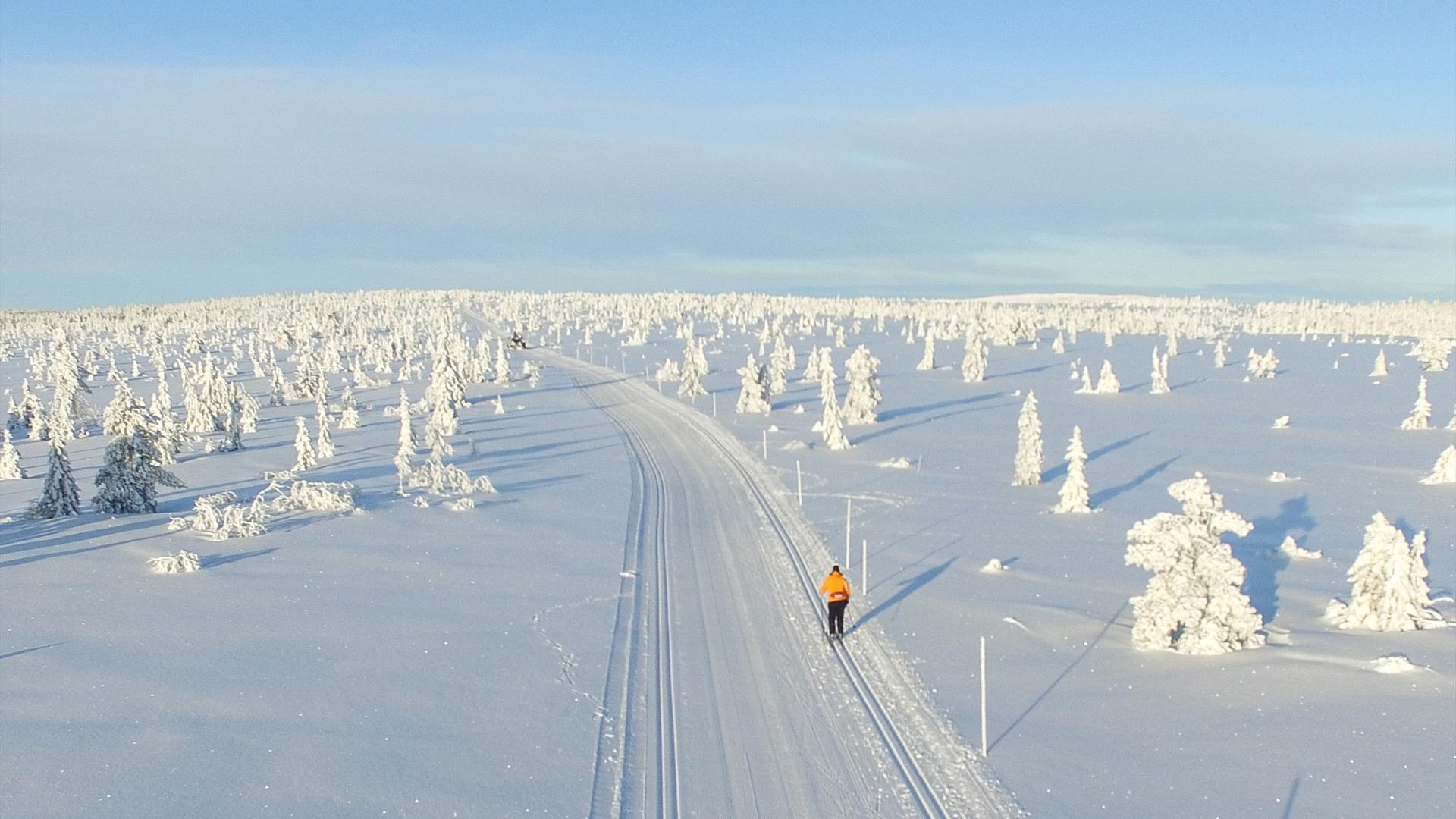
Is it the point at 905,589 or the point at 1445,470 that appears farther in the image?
the point at 1445,470

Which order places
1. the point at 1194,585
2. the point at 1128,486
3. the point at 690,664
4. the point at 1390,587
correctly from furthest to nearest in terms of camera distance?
the point at 1128,486 < the point at 1390,587 < the point at 1194,585 < the point at 690,664

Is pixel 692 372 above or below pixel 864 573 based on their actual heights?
above

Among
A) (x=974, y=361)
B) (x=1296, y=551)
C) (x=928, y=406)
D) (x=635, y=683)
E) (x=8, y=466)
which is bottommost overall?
(x=8, y=466)

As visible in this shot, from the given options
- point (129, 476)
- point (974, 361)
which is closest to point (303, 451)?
point (129, 476)

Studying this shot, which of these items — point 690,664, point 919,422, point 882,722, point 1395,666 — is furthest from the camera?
point 919,422

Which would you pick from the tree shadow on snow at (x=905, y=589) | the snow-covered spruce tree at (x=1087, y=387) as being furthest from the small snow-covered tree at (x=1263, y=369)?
the tree shadow on snow at (x=905, y=589)

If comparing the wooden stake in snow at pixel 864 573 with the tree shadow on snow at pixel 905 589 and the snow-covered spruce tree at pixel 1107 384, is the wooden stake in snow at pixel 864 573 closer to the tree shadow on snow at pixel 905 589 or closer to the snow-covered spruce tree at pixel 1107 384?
the tree shadow on snow at pixel 905 589

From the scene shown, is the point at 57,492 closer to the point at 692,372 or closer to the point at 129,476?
the point at 129,476
